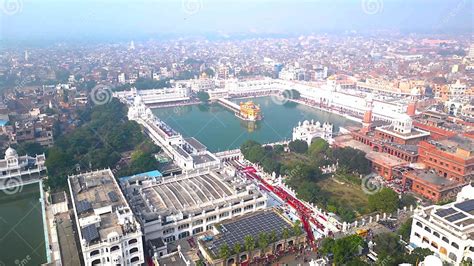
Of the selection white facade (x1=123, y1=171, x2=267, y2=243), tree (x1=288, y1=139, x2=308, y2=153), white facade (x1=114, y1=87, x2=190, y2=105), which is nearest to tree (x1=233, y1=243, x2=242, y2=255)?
white facade (x1=123, y1=171, x2=267, y2=243)

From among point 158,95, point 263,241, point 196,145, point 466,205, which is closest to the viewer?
point 263,241

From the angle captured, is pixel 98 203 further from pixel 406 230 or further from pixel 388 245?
pixel 406 230

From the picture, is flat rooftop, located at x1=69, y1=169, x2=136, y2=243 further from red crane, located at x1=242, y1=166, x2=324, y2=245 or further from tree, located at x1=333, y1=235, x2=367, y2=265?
red crane, located at x1=242, y1=166, x2=324, y2=245

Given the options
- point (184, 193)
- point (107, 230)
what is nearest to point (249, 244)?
point (184, 193)

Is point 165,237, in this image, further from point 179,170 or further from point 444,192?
point 444,192

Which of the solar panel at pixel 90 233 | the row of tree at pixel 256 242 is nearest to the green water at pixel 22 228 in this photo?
the solar panel at pixel 90 233
